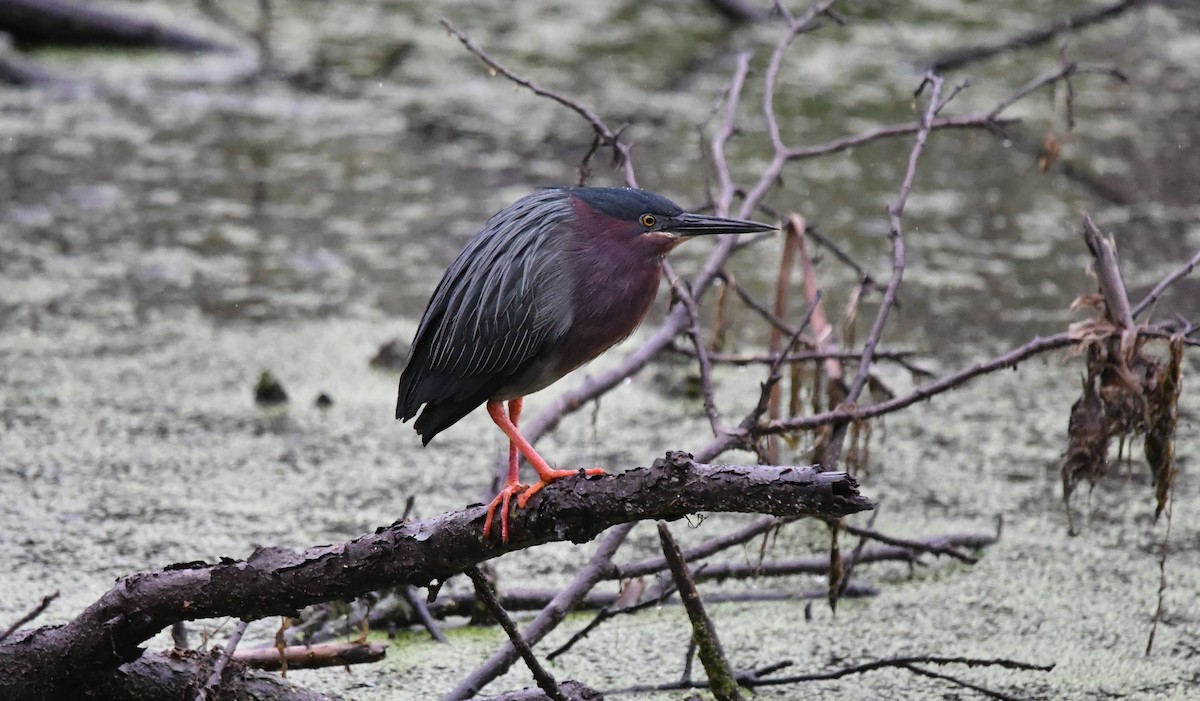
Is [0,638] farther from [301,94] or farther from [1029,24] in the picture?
[1029,24]

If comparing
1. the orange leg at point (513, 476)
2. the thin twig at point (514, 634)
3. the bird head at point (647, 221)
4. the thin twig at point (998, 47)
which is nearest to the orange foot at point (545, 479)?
the orange leg at point (513, 476)

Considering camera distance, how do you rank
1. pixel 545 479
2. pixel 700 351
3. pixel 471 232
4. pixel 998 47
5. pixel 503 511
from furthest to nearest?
pixel 998 47
pixel 471 232
pixel 700 351
pixel 545 479
pixel 503 511

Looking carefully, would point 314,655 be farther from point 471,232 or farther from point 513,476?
point 471,232

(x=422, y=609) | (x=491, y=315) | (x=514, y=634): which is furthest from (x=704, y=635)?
(x=491, y=315)

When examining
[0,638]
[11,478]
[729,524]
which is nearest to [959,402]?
[729,524]

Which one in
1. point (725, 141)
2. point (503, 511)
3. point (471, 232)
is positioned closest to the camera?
point (503, 511)

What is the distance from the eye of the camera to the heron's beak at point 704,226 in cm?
204

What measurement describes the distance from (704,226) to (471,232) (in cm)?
282

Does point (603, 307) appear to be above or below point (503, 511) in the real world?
above

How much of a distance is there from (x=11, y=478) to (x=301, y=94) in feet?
10.9

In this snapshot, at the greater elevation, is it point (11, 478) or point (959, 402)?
point (959, 402)

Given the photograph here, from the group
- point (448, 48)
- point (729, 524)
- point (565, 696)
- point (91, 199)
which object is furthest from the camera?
point (448, 48)

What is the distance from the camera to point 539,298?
1.99 m

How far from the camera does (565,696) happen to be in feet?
6.74
